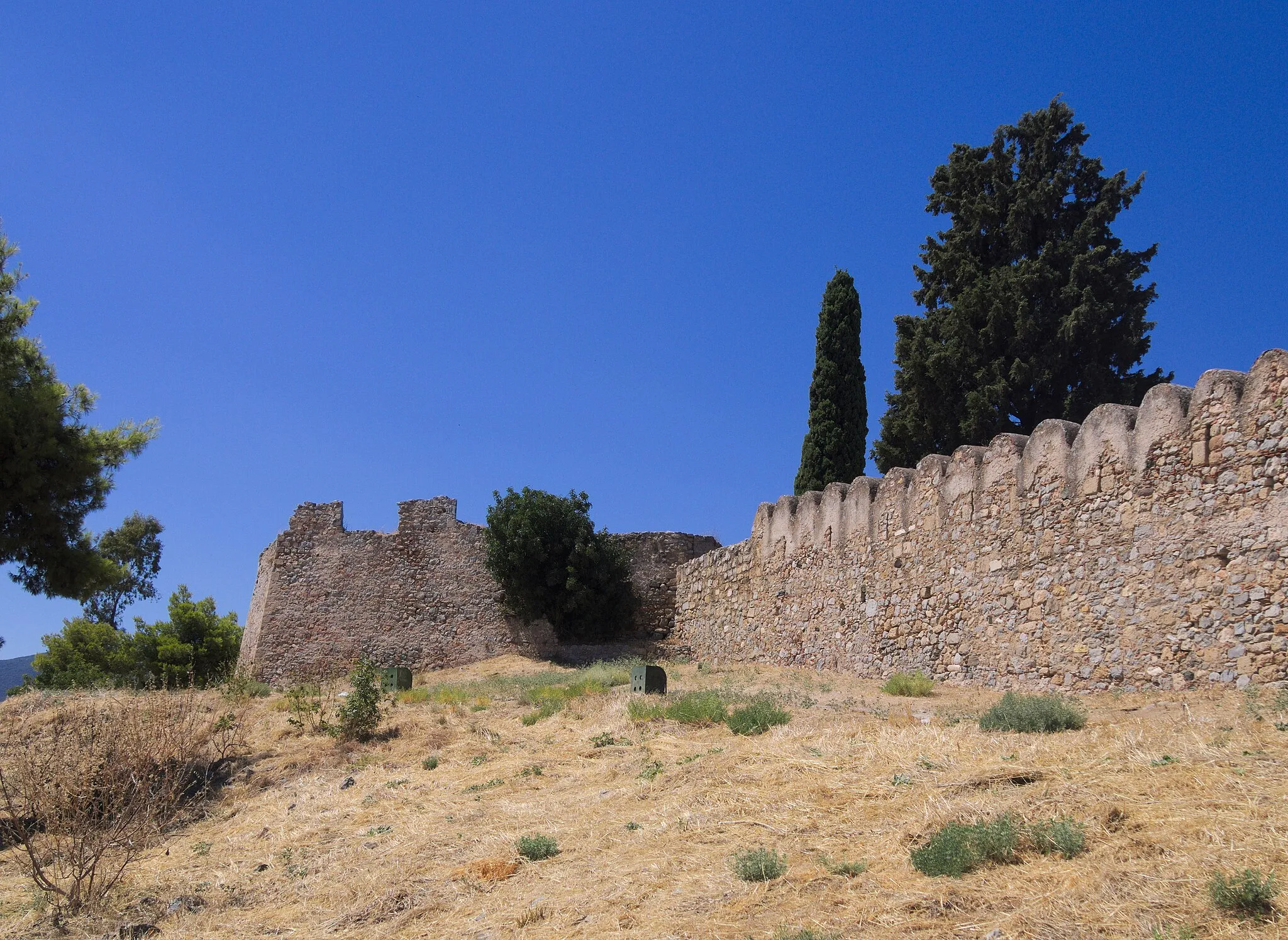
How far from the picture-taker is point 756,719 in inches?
410

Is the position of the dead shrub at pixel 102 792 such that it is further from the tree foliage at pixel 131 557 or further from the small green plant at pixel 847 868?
the tree foliage at pixel 131 557

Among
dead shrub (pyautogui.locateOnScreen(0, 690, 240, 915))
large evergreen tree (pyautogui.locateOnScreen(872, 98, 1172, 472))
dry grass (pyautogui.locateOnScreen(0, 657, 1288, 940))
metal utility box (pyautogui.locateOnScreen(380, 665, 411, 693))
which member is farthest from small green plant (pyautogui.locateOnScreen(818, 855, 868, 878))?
large evergreen tree (pyautogui.locateOnScreen(872, 98, 1172, 472))

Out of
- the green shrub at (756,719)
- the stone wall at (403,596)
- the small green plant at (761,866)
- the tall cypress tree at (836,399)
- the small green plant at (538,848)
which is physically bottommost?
the small green plant at (538,848)

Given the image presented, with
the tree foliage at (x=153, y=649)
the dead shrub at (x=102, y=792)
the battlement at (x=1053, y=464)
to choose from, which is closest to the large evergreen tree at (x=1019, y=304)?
the battlement at (x=1053, y=464)

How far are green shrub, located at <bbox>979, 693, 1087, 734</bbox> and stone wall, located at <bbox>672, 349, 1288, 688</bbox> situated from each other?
201 centimetres

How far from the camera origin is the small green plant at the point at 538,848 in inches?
299

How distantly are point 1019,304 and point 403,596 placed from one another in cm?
1502

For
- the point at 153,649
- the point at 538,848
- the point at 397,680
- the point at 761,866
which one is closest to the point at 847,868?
the point at 761,866

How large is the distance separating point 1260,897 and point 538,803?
619 centimetres

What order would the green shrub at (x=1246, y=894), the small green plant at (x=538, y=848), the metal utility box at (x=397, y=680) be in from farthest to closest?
the metal utility box at (x=397, y=680)
the small green plant at (x=538, y=848)
the green shrub at (x=1246, y=894)

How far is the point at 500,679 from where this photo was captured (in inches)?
742

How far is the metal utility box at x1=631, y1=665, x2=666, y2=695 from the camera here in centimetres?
1381

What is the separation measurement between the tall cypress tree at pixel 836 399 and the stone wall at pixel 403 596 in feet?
12.0

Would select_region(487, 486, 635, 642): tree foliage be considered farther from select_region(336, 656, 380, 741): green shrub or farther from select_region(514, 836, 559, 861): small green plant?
select_region(514, 836, 559, 861): small green plant
